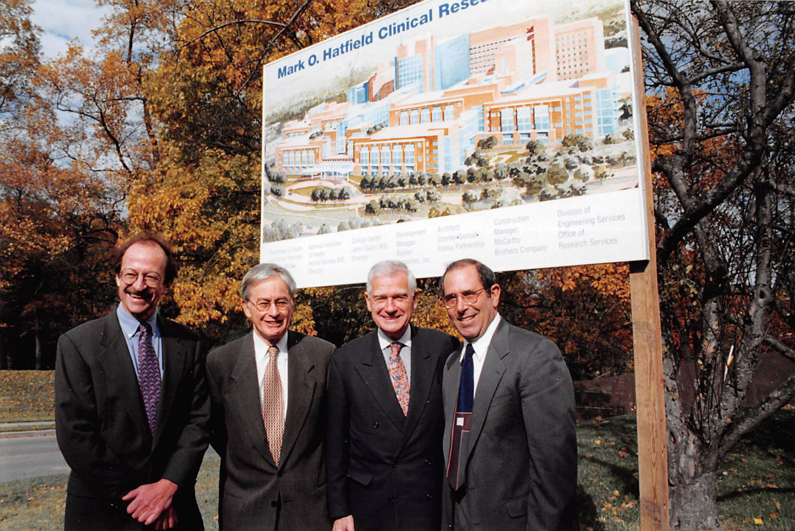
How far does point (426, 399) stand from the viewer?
274 centimetres

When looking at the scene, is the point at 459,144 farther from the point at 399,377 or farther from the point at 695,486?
the point at 695,486

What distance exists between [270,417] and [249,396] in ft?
0.49

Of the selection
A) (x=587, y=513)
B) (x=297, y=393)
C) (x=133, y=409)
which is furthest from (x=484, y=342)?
(x=587, y=513)

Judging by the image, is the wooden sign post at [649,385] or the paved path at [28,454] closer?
the wooden sign post at [649,385]

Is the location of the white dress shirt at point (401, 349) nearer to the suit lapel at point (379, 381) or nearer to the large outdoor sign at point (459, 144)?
the suit lapel at point (379, 381)

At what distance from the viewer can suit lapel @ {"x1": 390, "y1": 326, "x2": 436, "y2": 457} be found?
2.68 metres

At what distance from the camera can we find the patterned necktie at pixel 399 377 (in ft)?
9.13

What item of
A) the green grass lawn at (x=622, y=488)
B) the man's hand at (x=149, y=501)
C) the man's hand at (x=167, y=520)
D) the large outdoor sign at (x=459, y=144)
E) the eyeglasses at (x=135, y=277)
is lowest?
the green grass lawn at (x=622, y=488)

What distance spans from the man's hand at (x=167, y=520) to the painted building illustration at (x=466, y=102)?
8.40 feet

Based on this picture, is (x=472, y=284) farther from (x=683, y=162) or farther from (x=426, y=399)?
(x=683, y=162)

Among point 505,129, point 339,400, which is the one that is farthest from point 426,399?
point 505,129

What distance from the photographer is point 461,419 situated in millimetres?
2494

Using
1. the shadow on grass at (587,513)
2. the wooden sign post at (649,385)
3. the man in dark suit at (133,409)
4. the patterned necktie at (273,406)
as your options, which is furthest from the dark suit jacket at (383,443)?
the shadow on grass at (587,513)

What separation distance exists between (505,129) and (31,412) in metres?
17.8
